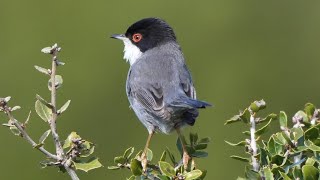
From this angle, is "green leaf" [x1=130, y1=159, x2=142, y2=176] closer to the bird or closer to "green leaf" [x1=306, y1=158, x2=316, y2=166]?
the bird

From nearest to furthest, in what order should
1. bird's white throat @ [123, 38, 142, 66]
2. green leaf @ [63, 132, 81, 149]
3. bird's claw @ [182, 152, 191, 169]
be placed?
green leaf @ [63, 132, 81, 149] → bird's claw @ [182, 152, 191, 169] → bird's white throat @ [123, 38, 142, 66]

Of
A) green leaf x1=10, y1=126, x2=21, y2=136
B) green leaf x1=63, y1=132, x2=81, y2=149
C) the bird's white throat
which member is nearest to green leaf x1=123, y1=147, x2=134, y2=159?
green leaf x1=63, y1=132, x2=81, y2=149

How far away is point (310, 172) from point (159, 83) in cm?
209

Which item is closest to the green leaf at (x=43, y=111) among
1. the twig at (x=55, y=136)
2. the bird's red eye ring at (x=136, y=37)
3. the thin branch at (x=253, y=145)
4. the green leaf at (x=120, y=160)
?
the twig at (x=55, y=136)

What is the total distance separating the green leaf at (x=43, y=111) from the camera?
149 inches

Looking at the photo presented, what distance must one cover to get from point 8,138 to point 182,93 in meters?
4.17

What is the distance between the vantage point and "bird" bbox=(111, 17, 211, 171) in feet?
16.3

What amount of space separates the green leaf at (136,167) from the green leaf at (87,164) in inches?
6.4

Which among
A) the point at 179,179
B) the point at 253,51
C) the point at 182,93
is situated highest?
the point at 253,51

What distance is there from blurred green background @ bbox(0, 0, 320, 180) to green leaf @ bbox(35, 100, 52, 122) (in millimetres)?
4718

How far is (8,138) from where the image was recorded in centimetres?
873

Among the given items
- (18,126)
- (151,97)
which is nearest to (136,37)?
(151,97)

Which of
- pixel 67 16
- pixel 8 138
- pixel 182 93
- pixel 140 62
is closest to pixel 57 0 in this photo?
pixel 67 16

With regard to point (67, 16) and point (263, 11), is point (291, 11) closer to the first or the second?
point (263, 11)
